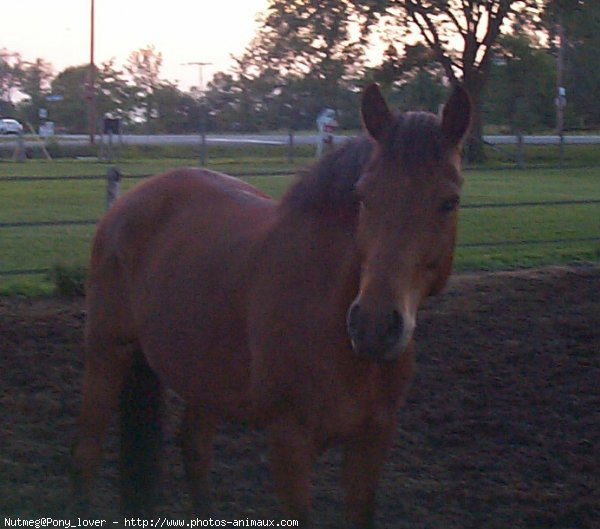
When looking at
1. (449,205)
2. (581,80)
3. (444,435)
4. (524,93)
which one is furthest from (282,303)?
(581,80)

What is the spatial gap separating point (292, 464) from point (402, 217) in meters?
0.83

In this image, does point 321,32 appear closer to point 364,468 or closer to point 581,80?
point 581,80

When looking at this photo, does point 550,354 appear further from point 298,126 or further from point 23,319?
Result: point 298,126

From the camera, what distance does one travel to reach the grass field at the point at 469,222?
8891 millimetres

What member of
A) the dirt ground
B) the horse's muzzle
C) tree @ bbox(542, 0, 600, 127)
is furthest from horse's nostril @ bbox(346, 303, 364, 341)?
tree @ bbox(542, 0, 600, 127)

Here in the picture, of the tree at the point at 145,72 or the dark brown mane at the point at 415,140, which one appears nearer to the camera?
the dark brown mane at the point at 415,140

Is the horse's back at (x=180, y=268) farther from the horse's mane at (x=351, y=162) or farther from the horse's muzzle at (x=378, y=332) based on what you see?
the horse's muzzle at (x=378, y=332)

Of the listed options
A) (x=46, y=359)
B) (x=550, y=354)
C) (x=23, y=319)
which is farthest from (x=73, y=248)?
(x=550, y=354)

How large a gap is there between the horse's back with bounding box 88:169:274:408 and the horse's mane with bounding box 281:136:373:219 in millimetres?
272

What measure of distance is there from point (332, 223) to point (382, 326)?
0.63 meters

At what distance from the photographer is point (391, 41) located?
93.0 ft

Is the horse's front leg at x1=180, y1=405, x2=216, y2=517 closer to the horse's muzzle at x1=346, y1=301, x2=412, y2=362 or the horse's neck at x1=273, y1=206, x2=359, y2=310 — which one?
the horse's neck at x1=273, y1=206, x2=359, y2=310

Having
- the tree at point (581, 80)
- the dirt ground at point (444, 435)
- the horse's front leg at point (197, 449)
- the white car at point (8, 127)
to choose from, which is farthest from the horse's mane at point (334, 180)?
the white car at point (8, 127)

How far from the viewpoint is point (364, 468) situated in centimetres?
292
